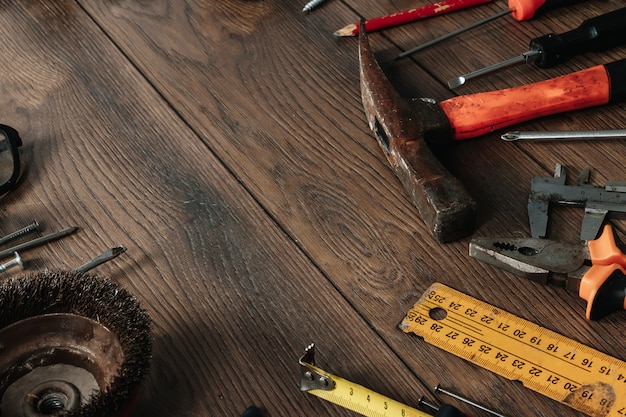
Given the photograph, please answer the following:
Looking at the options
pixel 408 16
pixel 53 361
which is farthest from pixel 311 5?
pixel 53 361

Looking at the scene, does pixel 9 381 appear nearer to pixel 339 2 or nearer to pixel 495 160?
pixel 495 160

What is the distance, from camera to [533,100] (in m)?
1.31

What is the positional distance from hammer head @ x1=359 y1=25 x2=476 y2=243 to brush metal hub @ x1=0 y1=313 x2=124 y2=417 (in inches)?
19.7

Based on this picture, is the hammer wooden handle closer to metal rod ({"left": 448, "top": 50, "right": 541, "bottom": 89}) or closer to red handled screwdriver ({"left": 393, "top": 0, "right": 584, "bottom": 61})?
metal rod ({"left": 448, "top": 50, "right": 541, "bottom": 89})

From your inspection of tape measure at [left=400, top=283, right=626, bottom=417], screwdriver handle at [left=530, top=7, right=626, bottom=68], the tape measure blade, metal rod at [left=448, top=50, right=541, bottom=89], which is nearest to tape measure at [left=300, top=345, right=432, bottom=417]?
the tape measure blade

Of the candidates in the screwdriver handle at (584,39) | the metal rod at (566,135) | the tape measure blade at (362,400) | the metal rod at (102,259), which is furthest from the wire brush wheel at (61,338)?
the screwdriver handle at (584,39)

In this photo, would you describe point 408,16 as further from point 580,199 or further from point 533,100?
point 580,199

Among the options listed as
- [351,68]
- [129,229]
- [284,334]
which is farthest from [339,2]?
[284,334]

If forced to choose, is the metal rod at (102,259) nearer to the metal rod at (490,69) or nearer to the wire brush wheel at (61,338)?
the wire brush wheel at (61,338)

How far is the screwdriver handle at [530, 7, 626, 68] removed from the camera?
1407 mm

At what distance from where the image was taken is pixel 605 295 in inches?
42.2

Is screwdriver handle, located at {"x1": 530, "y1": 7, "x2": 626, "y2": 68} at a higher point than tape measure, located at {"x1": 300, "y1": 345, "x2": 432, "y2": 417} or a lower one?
higher

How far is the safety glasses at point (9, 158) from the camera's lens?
4.37ft

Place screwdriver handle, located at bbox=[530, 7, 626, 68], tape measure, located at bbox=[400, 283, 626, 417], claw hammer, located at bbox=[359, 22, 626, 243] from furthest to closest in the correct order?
screwdriver handle, located at bbox=[530, 7, 626, 68]
claw hammer, located at bbox=[359, 22, 626, 243]
tape measure, located at bbox=[400, 283, 626, 417]
